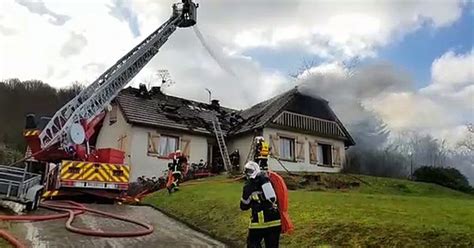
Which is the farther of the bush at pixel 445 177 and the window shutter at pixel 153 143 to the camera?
the bush at pixel 445 177

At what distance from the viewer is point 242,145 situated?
25.9 m

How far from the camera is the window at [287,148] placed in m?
25.7

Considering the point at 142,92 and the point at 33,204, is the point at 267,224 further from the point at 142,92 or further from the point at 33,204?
the point at 142,92

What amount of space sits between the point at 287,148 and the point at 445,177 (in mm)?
8213

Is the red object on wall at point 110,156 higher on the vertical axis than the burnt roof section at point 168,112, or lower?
lower

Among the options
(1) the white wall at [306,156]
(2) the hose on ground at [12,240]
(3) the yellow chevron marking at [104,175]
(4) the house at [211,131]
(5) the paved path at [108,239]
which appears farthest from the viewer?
(1) the white wall at [306,156]

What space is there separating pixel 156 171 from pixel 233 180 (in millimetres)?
5732

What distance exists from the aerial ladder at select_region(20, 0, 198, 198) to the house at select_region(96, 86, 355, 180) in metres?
4.29

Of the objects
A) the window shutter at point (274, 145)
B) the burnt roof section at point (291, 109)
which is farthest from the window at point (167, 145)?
the window shutter at point (274, 145)

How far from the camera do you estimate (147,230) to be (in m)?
9.04

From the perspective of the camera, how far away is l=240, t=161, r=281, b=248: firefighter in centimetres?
598

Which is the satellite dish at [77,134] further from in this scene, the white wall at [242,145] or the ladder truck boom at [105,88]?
the white wall at [242,145]

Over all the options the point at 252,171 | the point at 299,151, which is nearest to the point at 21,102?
the point at 299,151

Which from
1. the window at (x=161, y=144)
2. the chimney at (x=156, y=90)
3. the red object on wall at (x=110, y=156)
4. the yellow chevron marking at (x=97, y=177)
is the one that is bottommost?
the yellow chevron marking at (x=97, y=177)
